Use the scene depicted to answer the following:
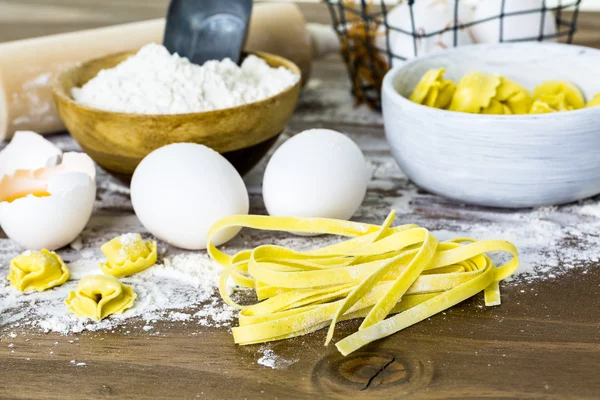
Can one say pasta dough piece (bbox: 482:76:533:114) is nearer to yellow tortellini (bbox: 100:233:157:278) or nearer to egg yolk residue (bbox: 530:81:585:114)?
egg yolk residue (bbox: 530:81:585:114)

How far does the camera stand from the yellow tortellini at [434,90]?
91 centimetres

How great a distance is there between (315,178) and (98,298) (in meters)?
0.26

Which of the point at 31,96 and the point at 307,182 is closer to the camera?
the point at 307,182

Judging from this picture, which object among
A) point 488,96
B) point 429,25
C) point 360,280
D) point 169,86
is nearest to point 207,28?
point 169,86

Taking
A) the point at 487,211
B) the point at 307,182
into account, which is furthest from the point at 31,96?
the point at 487,211

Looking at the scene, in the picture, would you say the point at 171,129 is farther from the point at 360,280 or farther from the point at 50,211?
the point at 360,280

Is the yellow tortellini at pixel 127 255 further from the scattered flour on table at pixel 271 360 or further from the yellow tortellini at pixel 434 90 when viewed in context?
the yellow tortellini at pixel 434 90

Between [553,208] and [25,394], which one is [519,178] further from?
[25,394]

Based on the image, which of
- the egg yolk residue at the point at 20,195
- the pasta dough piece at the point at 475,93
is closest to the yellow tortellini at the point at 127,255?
the egg yolk residue at the point at 20,195

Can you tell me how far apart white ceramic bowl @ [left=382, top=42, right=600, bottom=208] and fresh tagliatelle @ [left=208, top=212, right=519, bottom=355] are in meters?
0.11

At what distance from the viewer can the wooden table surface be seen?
1.98 feet

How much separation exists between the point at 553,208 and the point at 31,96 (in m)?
0.78

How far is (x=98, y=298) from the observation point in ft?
2.41

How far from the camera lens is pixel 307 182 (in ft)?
2.65
